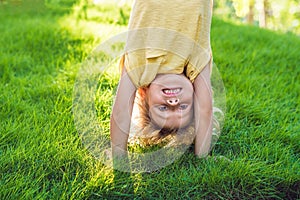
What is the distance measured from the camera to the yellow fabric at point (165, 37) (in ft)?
5.50

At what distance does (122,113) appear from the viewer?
Answer: 1715mm

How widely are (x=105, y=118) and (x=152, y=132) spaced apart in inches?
16.1

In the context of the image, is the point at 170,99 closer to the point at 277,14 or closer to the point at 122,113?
the point at 122,113

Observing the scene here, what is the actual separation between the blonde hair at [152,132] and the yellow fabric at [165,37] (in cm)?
14

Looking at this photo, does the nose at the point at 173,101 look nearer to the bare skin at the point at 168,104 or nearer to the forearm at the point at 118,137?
the bare skin at the point at 168,104

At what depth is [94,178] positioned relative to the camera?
64.4 inches

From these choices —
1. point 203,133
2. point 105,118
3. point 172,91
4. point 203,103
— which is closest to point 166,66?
point 172,91

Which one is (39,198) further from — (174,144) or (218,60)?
(218,60)

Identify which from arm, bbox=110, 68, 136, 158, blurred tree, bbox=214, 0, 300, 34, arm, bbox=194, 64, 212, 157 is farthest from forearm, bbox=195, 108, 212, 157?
blurred tree, bbox=214, 0, 300, 34

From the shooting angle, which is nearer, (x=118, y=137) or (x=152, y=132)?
(x=118, y=137)

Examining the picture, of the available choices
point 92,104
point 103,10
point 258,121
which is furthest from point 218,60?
point 103,10

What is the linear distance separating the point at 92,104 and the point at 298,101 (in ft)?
4.27

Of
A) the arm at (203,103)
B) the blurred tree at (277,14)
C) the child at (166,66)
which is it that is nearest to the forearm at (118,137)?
the child at (166,66)

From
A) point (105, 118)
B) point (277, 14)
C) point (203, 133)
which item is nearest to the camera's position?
point (203, 133)
